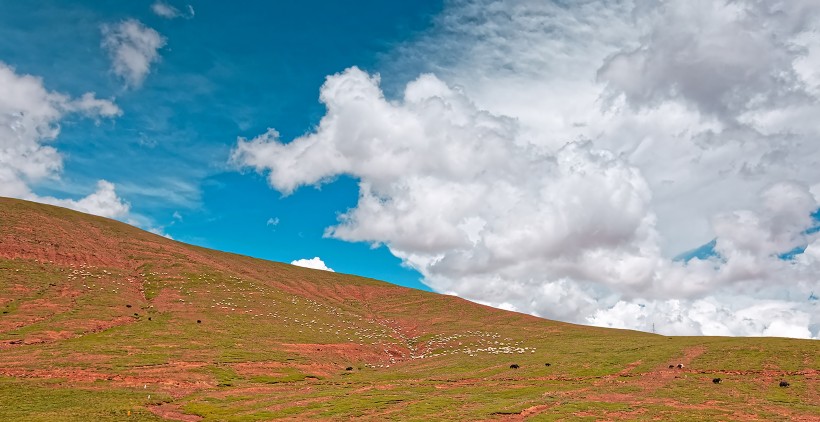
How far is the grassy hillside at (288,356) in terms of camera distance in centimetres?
4481

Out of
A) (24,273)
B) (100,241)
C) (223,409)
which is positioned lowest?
(223,409)

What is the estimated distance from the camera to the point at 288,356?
252 feet

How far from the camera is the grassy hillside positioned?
44.8m

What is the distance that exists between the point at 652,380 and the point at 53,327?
83894 millimetres

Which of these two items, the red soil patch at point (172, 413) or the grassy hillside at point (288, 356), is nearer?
the red soil patch at point (172, 413)

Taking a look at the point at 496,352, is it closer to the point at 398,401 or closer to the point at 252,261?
the point at 398,401

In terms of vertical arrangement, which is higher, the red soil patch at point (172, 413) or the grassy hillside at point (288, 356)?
the grassy hillside at point (288, 356)

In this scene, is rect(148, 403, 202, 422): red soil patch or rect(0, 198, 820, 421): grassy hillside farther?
rect(0, 198, 820, 421): grassy hillside

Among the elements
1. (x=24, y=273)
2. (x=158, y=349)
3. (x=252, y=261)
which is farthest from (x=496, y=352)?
(x=252, y=261)

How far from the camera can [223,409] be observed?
45.8 metres

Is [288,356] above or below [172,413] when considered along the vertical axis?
above

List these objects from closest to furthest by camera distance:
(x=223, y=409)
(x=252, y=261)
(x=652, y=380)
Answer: (x=223, y=409) → (x=652, y=380) → (x=252, y=261)

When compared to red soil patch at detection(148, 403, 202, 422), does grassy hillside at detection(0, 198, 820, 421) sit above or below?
above

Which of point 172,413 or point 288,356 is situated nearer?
point 172,413
